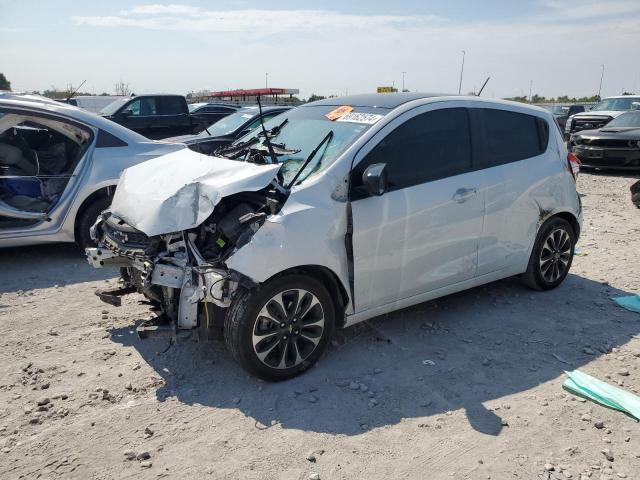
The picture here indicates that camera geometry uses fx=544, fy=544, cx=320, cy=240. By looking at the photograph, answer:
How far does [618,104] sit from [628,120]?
464cm

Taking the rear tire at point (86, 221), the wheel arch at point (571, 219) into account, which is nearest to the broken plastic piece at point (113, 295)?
the rear tire at point (86, 221)

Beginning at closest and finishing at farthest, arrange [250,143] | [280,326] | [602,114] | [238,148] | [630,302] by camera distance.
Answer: [280,326], [238,148], [250,143], [630,302], [602,114]

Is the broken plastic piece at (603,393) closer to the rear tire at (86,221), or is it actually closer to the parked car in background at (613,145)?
the rear tire at (86,221)

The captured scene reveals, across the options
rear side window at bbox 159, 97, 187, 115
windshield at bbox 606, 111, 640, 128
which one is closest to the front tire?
windshield at bbox 606, 111, 640, 128

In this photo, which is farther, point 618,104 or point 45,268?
point 618,104

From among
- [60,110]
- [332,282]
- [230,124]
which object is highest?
[60,110]

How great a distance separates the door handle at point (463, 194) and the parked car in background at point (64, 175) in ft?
12.4

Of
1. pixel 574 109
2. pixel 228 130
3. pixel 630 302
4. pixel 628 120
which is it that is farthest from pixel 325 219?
pixel 574 109

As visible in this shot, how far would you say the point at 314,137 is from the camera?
4246 mm

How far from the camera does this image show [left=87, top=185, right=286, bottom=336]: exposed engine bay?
134 inches

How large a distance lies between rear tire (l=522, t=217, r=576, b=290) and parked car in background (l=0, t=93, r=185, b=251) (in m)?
4.29

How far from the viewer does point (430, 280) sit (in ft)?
14.1

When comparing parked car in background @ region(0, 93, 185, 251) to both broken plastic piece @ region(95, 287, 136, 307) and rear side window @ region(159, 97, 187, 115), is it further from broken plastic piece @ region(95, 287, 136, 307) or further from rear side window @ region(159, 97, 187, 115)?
rear side window @ region(159, 97, 187, 115)

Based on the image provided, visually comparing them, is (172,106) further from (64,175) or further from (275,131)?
(275,131)
